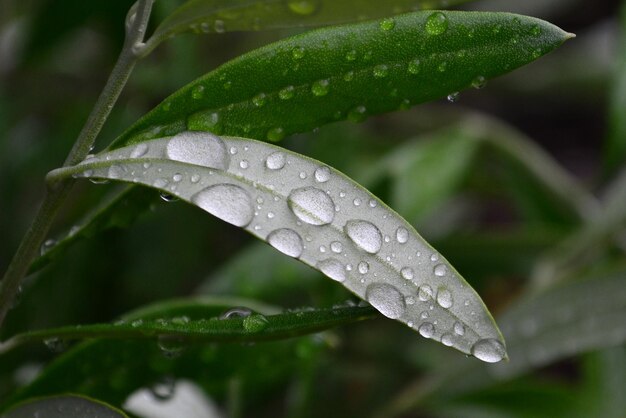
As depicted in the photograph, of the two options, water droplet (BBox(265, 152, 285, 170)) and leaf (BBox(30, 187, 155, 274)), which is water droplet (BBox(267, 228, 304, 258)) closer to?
water droplet (BBox(265, 152, 285, 170))

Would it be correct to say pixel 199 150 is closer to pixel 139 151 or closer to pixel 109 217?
pixel 139 151

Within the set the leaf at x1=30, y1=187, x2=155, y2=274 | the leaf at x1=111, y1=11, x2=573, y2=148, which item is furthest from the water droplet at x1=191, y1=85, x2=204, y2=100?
the leaf at x1=30, y1=187, x2=155, y2=274

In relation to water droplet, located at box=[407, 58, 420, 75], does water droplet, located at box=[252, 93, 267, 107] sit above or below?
below

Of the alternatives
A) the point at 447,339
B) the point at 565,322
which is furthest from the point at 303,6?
the point at 565,322

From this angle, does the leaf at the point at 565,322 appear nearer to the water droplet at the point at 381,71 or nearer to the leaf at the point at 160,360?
the leaf at the point at 160,360

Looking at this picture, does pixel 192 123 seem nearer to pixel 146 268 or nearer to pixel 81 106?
pixel 146 268
